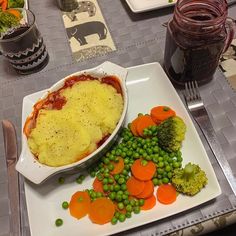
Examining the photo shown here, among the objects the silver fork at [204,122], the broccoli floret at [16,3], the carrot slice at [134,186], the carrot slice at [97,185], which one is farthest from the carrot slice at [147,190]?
the broccoli floret at [16,3]

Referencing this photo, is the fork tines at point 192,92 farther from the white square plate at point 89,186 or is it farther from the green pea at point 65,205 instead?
the green pea at point 65,205

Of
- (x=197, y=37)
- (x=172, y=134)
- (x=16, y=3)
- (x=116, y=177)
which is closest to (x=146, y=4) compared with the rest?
(x=197, y=37)

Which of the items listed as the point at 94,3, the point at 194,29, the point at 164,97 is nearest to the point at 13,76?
the point at 94,3

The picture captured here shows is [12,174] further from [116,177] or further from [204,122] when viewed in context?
[204,122]

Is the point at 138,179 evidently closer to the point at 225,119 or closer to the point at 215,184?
the point at 215,184

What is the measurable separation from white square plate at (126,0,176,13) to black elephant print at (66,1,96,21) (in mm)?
182

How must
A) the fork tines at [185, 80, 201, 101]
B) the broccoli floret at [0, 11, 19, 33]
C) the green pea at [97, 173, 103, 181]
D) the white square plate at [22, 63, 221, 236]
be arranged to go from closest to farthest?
1. the white square plate at [22, 63, 221, 236]
2. the green pea at [97, 173, 103, 181]
3. the fork tines at [185, 80, 201, 101]
4. the broccoli floret at [0, 11, 19, 33]

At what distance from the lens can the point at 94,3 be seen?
4.81 feet

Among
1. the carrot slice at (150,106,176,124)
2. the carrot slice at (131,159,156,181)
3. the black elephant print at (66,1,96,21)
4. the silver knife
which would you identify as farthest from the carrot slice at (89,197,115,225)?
the black elephant print at (66,1,96,21)

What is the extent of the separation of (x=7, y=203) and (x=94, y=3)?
1.00 m

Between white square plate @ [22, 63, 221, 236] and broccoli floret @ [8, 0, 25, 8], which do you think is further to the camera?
broccoli floret @ [8, 0, 25, 8]

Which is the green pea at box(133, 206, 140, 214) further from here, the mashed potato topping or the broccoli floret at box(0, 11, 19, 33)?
the broccoli floret at box(0, 11, 19, 33)

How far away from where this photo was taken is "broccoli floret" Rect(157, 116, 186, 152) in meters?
0.92

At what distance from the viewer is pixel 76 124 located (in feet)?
2.93
